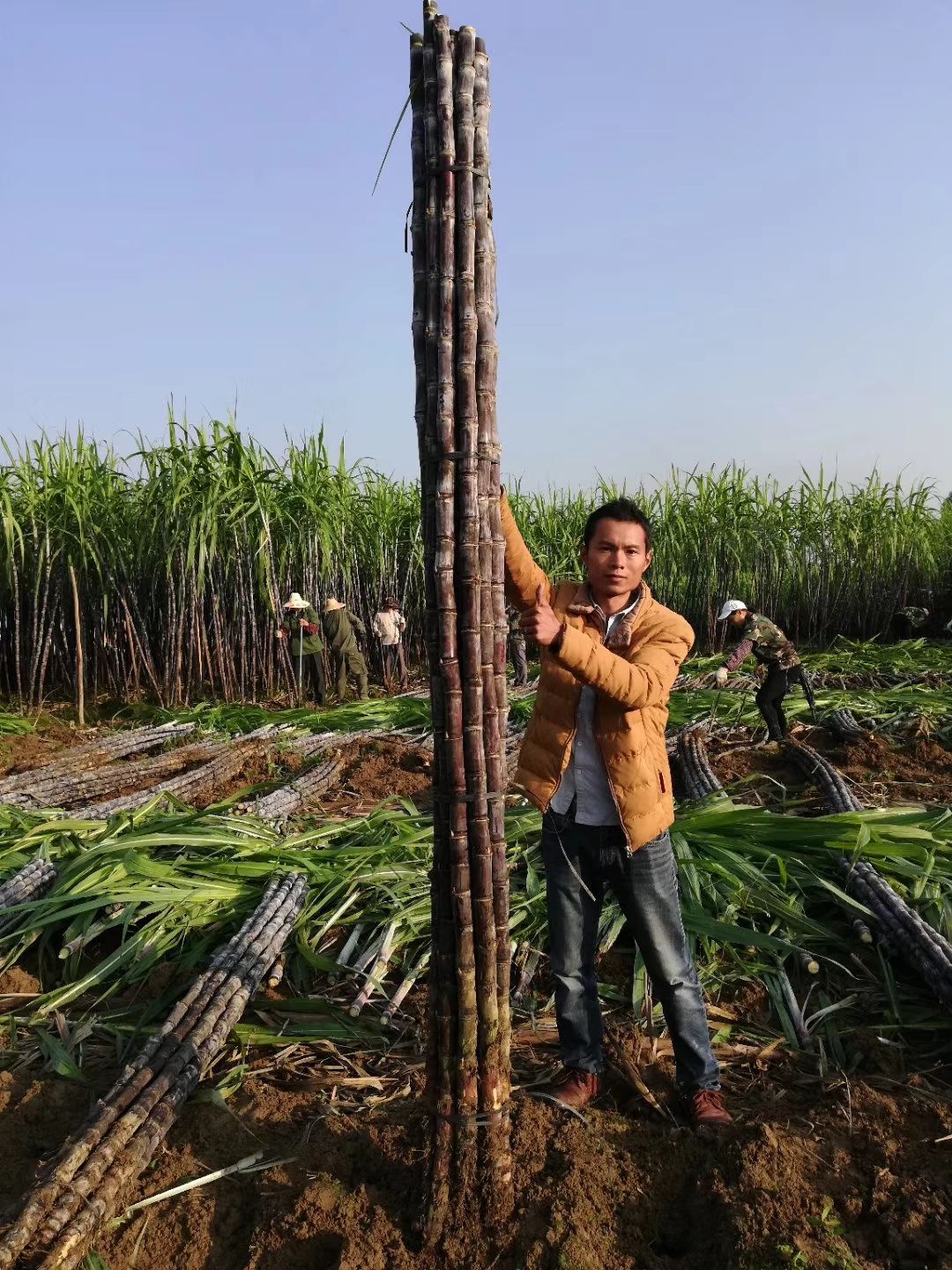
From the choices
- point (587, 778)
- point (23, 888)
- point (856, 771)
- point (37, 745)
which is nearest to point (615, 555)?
point (587, 778)

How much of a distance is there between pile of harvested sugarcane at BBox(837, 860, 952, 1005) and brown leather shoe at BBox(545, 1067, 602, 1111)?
1.09 m

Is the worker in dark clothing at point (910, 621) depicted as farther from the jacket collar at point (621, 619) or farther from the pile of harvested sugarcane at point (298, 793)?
the jacket collar at point (621, 619)

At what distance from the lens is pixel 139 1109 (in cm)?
203

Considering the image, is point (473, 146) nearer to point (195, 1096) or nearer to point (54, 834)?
point (195, 1096)

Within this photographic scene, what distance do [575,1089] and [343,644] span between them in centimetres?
677

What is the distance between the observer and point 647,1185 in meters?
1.84

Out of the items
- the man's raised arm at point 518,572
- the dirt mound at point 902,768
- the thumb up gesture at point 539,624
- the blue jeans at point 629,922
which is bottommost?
the dirt mound at point 902,768

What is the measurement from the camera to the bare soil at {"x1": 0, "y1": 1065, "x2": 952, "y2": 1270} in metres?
1.66

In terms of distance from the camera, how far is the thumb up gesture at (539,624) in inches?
64.1

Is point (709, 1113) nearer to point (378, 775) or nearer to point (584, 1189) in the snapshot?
point (584, 1189)

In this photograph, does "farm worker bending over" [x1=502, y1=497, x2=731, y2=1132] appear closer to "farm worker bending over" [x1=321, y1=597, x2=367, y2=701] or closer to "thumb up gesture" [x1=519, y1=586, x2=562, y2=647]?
"thumb up gesture" [x1=519, y1=586, x2=562, y2=647]

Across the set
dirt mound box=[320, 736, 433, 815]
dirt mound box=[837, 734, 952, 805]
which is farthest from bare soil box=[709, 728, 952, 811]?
dirt mound box=[320, 736, 433, 815]

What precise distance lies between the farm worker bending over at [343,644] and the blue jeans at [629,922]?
665cm

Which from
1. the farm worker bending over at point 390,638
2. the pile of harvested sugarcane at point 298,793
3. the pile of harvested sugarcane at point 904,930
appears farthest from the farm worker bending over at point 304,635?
the pile of harvested sugarcane at point 904,930
